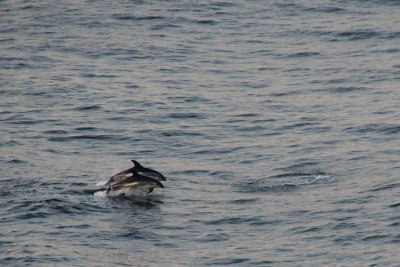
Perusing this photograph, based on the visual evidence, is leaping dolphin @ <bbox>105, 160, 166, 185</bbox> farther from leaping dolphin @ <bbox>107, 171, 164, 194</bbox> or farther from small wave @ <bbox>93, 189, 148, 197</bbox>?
small wave @ <bbox>93, 189, 148, 197</bbox>

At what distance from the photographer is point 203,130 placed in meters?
39.5

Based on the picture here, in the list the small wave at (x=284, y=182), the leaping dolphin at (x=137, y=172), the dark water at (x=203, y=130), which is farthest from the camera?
the small wave at (x=284, y=182)

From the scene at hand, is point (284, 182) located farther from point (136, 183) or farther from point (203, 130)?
point (203, 130)

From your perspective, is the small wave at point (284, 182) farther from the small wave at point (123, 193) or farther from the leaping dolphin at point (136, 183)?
the small wave at point (123, 193)

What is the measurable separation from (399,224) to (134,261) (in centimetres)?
676

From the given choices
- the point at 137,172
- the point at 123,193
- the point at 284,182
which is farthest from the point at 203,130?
the point at 137,172

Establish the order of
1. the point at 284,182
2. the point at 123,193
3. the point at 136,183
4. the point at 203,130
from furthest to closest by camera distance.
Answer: the point at 203,130
the point at 284,182
the point at 123,193
the point at 136,183

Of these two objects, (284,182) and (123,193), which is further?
(284,182)

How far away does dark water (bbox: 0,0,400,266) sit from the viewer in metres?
28.2

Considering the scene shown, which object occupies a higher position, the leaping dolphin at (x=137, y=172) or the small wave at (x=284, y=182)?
the leaping dolphin at (x=137, y=172)

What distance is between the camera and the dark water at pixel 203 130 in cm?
2823

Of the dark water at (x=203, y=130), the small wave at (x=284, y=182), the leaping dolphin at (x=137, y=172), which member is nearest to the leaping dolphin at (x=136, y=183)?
the leaping dolphin at (x=137, y=172)

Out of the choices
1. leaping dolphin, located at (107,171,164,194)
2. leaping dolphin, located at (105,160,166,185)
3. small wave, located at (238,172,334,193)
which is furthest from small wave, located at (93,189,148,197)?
small wave, located at (238,172,334,193)

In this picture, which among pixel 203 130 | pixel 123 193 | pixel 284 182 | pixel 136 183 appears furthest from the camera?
pixel 203 130
